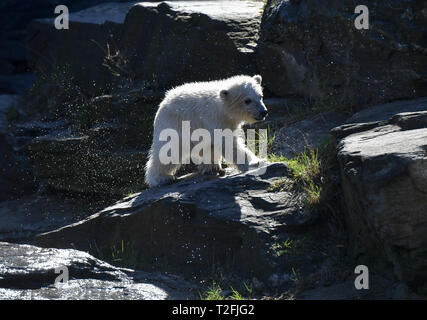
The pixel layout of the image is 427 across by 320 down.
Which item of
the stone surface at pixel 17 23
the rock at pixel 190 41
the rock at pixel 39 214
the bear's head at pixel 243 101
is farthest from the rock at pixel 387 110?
the stone surface at pixel 17 23

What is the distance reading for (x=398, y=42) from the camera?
7.34m

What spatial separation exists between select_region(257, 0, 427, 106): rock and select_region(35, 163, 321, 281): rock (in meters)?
2.09

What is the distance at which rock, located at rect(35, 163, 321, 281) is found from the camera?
555cm

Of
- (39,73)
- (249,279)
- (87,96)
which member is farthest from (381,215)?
(39,73)

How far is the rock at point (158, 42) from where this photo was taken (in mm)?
9781

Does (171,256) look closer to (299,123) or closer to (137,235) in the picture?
(137,235)

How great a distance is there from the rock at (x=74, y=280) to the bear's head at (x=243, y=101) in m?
2.16

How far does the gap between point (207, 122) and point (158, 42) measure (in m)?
3.93

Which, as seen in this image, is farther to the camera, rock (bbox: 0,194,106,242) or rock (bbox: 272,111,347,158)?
rock (bbox: 0,194,106,242)

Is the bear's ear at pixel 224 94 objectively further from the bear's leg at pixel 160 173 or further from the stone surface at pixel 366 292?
the stone surface at pixel 366 292

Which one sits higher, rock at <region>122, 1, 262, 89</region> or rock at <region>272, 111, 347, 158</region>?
rock at <region>122, 1, 262, 89</region>

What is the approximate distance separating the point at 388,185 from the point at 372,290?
2.74ft

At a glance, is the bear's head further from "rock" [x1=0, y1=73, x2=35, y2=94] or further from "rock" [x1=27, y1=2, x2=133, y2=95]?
"rock" [x1=0, y1=73, x2=35, y2=94]

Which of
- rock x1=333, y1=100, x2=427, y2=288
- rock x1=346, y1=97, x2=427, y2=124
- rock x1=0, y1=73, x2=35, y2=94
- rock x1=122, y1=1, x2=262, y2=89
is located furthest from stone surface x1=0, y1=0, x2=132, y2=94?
rock x1=333, y1=100, x2=427, y2=288
